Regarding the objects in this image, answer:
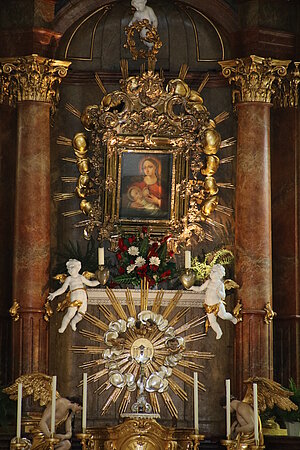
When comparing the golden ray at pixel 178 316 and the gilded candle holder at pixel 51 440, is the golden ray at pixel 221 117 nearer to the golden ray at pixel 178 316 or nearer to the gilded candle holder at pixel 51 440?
the golden ray at pixel 178 316

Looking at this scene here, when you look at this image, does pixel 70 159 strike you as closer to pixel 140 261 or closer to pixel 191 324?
pixel 140 261

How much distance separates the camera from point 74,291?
58.0 ft

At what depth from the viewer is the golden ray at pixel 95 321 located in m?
17.9

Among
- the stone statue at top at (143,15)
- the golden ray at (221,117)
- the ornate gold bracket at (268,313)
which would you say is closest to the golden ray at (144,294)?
the ornate gold bracket at (268,313)

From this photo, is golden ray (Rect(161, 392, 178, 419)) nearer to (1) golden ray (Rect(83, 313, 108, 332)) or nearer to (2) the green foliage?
(1) golden ray (Rect(83, 313, 108, 332))

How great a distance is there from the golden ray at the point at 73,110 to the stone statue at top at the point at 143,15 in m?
1.29

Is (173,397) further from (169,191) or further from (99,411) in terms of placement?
(169,191)

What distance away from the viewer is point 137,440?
16.4 m

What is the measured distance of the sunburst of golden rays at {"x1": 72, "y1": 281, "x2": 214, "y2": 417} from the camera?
17625 millimetres

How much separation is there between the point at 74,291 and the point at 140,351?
1116mm

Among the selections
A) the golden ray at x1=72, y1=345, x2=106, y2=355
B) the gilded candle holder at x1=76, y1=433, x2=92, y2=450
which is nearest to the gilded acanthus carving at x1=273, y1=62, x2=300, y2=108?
the golden ray at x1=72, y1=345, x2=106, y2=355

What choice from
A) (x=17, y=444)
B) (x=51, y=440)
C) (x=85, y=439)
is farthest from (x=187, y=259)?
(x=17, y=444)

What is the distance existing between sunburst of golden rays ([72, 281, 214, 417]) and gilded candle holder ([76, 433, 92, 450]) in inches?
41.7

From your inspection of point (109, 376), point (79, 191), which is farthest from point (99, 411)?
point (79, 191)
